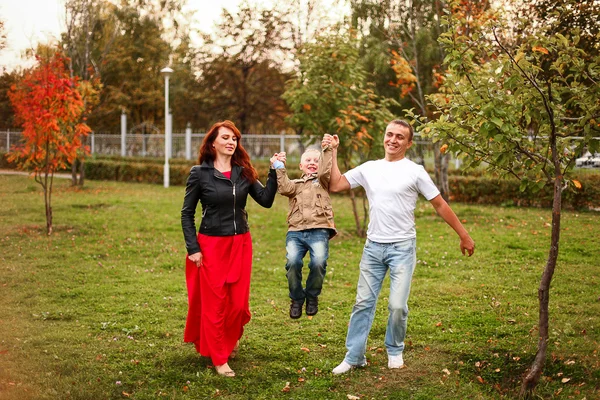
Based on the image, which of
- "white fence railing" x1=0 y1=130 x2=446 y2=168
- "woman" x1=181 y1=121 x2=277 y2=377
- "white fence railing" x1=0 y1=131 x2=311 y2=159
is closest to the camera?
"woman" x1=181 y1=121 x2=277 y2=377

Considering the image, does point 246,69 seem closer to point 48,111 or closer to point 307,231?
point 48,111

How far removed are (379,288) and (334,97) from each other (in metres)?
7.38

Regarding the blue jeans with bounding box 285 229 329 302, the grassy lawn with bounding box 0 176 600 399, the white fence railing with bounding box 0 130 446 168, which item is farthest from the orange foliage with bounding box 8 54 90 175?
the white fence railing with bounding box 0 130 446 168

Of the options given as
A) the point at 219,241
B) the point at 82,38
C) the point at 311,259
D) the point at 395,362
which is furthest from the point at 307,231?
the point at 82,38

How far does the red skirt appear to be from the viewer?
19.3ft

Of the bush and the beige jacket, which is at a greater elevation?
the beige jacket

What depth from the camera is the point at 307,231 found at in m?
6.00

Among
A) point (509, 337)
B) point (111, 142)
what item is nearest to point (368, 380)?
point (509, 337)

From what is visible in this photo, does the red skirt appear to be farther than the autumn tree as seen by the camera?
No

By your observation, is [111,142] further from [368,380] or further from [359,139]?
[368,380]

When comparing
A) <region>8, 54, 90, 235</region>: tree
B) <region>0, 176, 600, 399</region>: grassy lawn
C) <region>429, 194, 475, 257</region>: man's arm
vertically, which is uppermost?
<region>8, 54, 90, 235</region>: tree

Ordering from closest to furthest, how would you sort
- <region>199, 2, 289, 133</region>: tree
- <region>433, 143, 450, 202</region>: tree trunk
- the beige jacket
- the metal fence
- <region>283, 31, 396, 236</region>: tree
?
1. the beige jacket
2. <region>283, 31, 396, 236</region>: tree
3. <region>433, 143, 450, 202</region>: tree trunk
4. the metal fence
5. <region>199, 2, 289, 133</region>: tree

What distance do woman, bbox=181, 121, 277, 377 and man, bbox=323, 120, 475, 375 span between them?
2.91 feet

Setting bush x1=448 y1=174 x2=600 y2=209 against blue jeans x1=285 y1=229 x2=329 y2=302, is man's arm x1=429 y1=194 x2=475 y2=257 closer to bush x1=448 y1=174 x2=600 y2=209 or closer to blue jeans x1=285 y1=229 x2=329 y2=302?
blue jeans x1=285 y1=229 x2=329 y2=302
